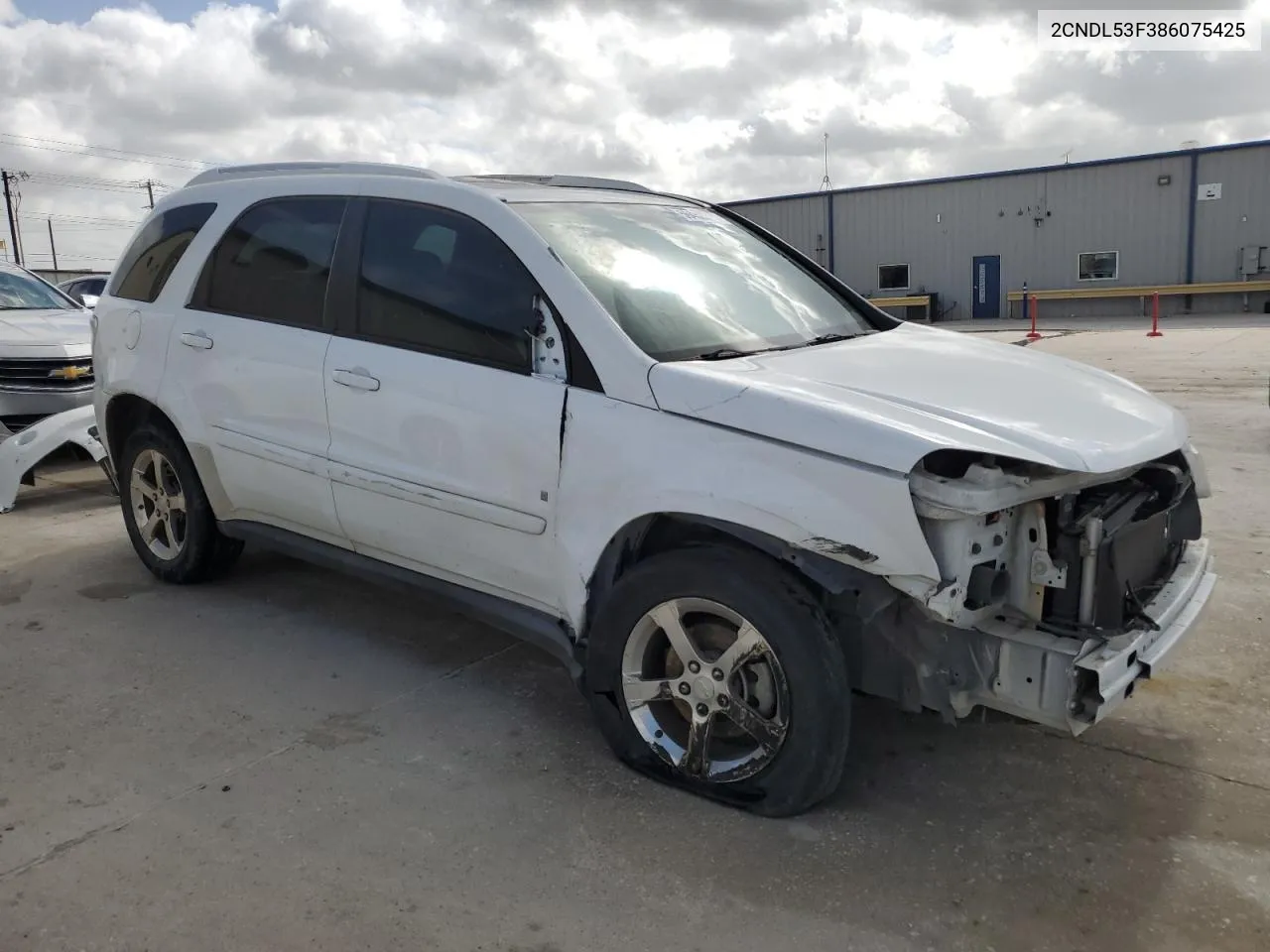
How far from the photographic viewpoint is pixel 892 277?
3306cm

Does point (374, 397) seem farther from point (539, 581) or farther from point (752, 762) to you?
point (752, 762)

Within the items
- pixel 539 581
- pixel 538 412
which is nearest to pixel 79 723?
pixel 539 581

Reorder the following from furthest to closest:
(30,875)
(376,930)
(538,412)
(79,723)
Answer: (79,723) < (538,412) < (30,875) < (376,930)

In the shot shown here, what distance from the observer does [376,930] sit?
2586mm

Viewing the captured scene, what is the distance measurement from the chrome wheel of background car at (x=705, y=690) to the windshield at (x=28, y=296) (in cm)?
817

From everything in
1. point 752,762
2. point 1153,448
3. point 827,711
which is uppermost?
point 1153,448

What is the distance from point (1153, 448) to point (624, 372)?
1568 mm

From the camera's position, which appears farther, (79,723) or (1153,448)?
(79,723)

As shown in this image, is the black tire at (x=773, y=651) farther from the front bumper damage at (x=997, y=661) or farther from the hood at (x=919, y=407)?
the hood at (x=919, y=407)

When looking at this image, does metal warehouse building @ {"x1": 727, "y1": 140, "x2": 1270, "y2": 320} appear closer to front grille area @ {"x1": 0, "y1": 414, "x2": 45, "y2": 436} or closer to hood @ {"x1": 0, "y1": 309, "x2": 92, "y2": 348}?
hood @ {"x1": 0, "y1": 309, "x2": 92, "y2": 348}

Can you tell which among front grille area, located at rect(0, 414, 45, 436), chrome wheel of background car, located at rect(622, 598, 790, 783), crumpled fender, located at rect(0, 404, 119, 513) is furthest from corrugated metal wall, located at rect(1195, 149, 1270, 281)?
chrome wheel of background car, located at rect(622, 598, 790, 783)

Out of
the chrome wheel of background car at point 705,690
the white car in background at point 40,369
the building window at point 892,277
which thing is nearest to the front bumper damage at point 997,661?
the chrome wheel of background car at point 705,690

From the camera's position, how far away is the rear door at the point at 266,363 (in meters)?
4.11

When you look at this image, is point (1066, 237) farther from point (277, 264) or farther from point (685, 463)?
point (685, 463)
